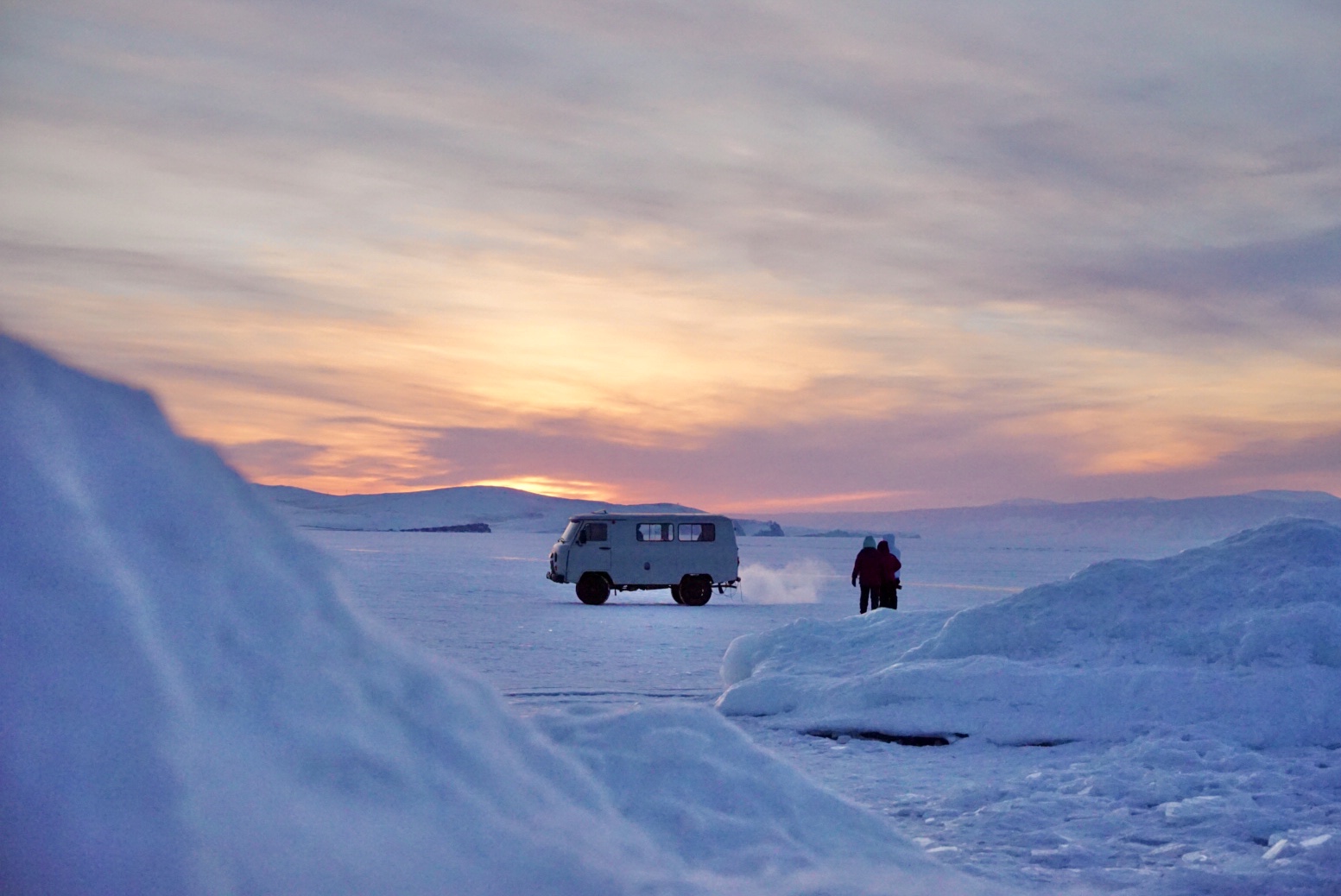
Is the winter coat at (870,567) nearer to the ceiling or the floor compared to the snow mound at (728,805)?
nearer to the ceiling

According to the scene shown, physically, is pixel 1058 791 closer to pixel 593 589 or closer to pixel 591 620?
pixel 591 620

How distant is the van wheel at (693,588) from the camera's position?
27.9m

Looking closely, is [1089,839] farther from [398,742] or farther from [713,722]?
[398,742]

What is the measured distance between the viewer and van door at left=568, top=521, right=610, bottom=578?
27109 millimetres

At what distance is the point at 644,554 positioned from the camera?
89.4ft

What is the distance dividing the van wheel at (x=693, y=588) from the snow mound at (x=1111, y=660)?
14238 millimetres

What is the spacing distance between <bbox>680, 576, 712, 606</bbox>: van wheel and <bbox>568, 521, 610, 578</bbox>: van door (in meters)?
2.13

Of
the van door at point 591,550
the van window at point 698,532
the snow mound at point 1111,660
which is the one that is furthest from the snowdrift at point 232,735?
the van window at point 698,532

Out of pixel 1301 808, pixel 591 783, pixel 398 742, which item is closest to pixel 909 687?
pixel 1301 808

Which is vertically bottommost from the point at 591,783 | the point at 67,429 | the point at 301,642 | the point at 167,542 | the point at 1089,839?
the point at 1089,839

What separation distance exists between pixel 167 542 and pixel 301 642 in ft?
2.10

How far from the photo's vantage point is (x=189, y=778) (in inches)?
136

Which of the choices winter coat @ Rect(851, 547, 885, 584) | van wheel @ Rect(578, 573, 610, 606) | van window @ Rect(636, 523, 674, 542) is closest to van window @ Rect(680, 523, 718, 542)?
van window @ Rect(636, 523, 674, 542)

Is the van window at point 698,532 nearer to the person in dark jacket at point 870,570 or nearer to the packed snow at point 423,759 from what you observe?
the person in dark jacket at point 870,570
